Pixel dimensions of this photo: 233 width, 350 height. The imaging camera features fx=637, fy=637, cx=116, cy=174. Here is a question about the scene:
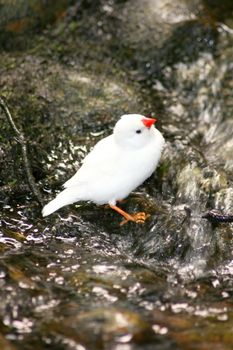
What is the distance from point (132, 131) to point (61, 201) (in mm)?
939

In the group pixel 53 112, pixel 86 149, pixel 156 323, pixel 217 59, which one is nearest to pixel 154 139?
pixel 86 149

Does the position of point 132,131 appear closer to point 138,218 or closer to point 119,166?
point 119,166

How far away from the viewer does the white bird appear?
590cm

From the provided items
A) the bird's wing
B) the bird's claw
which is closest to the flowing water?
the bird's claw

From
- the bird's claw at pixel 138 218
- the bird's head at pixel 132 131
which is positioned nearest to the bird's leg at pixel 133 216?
the bird's claw at pixel 138 218

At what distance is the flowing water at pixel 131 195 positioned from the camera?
4.52 m

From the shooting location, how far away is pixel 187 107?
8.11 metres

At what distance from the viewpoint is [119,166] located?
5.92 meters

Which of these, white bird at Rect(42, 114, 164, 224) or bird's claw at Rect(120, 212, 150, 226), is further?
bird's claw at Rect(120, 212, 150, 226)

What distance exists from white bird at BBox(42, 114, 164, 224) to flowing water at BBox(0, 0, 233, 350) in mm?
382

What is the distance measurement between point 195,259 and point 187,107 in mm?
2902

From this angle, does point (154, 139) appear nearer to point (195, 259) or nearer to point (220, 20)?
point (195, 259)

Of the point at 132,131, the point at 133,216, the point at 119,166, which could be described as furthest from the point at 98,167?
the point at 133,216

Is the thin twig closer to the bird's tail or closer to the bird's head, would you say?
the bird's tail
